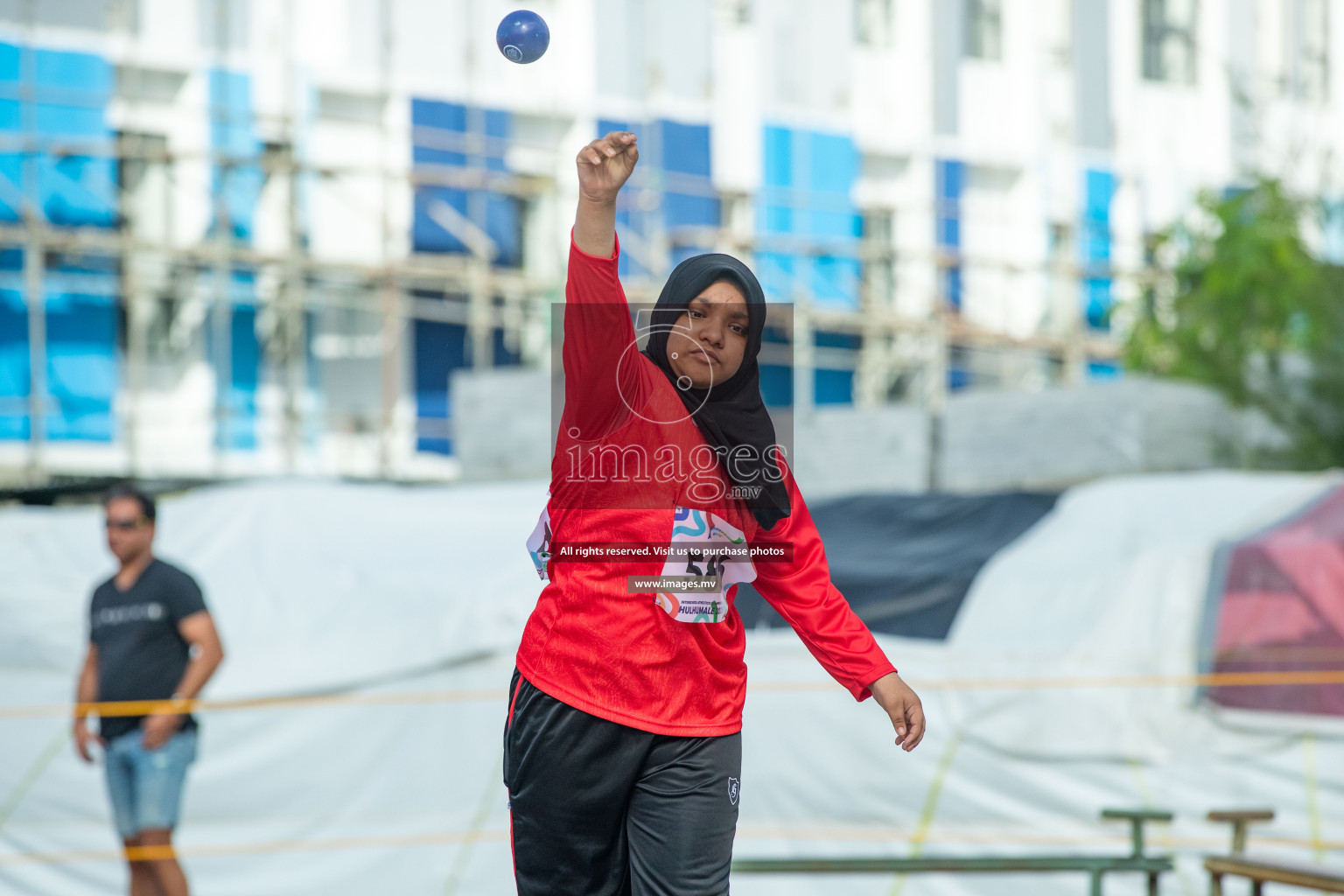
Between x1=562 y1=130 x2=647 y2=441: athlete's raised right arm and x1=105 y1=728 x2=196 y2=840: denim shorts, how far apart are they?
3344mm

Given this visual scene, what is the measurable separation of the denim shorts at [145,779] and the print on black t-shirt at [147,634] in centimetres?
14

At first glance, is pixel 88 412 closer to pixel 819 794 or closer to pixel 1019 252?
pixel 819 794

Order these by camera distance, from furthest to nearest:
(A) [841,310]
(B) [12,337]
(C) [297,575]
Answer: (A) [841,310] → (B) [12,337] → (C) [297,575]

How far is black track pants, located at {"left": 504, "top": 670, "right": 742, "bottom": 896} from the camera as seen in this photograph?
7.48 ft

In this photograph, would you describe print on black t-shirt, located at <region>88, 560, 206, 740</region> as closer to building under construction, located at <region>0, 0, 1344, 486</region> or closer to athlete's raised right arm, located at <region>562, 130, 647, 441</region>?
athlete's raised right arm, located at <region>562, 130, 647, 441</region>

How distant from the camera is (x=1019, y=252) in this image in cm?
1805

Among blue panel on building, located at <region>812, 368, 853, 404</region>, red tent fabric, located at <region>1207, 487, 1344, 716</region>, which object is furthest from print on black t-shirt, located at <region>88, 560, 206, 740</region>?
blue panel on building, located at <region>812, 368, 853, 404</region>

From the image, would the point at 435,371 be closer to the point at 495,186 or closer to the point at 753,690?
the point at 495,186

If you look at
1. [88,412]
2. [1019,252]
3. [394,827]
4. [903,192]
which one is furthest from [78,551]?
[1019,252]

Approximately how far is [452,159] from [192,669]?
980 centimetres

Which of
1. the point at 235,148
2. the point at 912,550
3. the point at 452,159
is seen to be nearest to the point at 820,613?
the point at 912,550

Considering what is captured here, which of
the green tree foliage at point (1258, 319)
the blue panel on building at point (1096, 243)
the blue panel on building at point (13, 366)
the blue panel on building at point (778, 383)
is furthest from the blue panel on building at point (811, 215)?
the blue panel on building at point (13, 366)

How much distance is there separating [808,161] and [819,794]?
1103 centimetres

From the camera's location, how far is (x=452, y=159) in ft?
46.7
